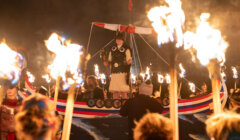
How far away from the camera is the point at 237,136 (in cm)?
226

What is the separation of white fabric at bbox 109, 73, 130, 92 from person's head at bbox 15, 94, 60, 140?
5.23 metres

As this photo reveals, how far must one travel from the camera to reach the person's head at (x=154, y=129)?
2332mm

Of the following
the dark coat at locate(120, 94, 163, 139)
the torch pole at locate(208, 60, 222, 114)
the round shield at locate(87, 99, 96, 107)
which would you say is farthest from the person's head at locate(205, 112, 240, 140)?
the round shield at locate(87, 99, 96, 107)

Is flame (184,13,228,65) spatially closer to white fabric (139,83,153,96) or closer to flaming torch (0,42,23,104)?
white fabric (139,83,153,96)

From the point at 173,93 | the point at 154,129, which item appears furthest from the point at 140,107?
the point at 154,129

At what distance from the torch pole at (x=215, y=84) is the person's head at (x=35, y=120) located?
8.08 feet

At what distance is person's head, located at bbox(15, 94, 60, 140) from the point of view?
219cm

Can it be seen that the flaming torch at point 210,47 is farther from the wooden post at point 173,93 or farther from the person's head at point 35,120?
the person's head at point 35,120

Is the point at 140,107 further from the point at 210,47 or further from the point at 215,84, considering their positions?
the point at 210,47

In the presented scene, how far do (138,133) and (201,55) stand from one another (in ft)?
6.98

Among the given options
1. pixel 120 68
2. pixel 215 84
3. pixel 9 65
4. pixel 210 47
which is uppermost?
pixel 120 68

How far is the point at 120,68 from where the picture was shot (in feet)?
24.9

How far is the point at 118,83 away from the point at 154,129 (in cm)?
519

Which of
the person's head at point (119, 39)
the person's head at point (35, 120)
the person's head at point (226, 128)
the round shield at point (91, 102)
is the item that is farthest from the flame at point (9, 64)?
the person's head at point (119, 39)
